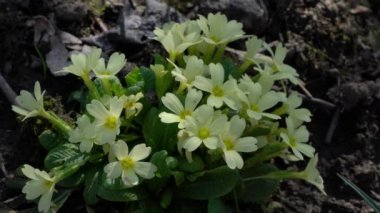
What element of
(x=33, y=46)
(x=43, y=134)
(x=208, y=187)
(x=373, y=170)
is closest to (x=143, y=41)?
(x=33, y=46)

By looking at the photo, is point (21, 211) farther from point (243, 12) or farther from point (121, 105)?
point (243, 12)

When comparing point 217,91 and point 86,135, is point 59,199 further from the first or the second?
point 217,91

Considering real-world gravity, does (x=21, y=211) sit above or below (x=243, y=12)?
below

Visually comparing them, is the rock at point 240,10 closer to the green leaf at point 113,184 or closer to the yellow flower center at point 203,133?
the yellow flower center at point 203,133

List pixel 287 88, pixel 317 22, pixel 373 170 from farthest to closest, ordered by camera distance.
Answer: pixel 317 22
pixel 287 88
pixel 373 170

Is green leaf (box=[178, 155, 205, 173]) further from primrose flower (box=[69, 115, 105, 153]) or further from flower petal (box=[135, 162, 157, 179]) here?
primrose flower (box=[69, 115, 105, 153])

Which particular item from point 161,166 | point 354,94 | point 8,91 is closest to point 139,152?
point 161,166
